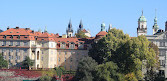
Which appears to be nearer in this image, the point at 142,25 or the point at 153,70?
the point at 153,70

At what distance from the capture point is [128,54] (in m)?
99.1

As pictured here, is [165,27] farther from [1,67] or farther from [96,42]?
[1,67]

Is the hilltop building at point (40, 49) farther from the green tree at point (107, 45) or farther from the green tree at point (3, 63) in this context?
the green tree at point (107, 45)

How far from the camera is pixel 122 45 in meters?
104

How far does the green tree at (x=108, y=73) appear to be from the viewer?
301 ft

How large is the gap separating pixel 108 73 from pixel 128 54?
9.81m

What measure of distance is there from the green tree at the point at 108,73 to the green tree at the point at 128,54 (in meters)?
4.04

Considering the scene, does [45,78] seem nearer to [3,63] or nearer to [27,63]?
[27,63]

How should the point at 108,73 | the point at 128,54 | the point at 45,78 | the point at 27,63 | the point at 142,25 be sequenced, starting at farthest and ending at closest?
1. the point at 142,25
2. the point at 27,63
3. the point at 45,78
4. the point at 128,54
5. the point at 108,73

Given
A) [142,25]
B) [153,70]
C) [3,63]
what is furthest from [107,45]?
[3,63]

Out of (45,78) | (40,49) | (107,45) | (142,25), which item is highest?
(142,25)

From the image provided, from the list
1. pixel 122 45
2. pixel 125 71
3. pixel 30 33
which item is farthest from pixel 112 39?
pixel 30 33

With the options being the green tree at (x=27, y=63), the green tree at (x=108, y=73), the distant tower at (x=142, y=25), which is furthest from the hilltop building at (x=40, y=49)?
the green tree at (x=108, y=73)

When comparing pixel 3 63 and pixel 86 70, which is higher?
pixel 3 63
